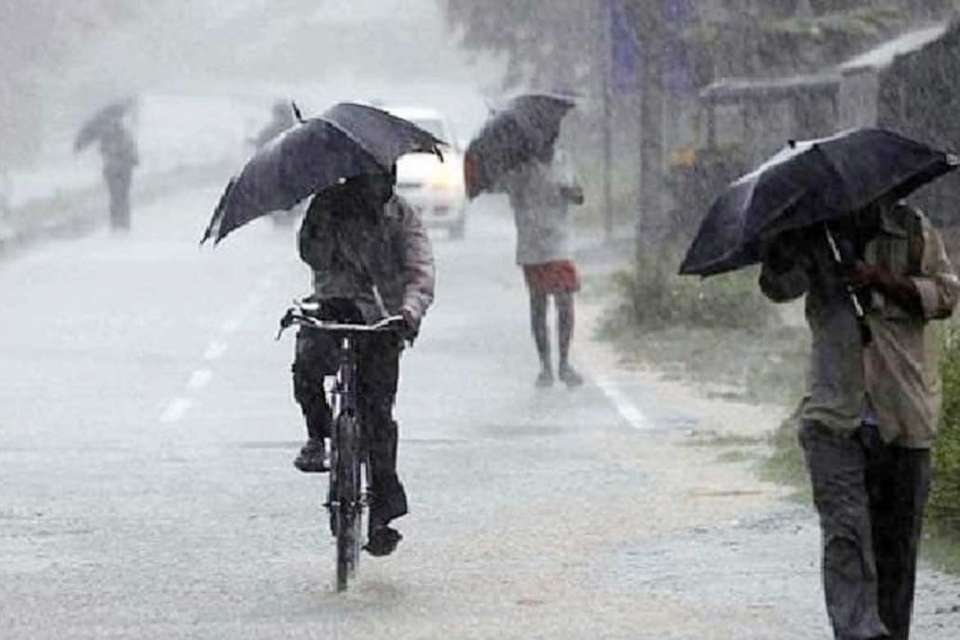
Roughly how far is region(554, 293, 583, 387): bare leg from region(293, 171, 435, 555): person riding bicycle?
829 centimetres

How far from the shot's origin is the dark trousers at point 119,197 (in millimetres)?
43750

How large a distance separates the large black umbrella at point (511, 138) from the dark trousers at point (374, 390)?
7765 millimetres

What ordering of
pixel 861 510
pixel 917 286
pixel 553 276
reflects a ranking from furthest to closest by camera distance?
pixel 553 276
pixel 861 510
pixel 917 286

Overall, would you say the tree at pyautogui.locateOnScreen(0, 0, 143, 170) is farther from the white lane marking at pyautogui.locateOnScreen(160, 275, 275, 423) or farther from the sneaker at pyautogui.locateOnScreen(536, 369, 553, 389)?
the sneaker at pyautogui.locateOnScreen(536, 369, 553, 389)

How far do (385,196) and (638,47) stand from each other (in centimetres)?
1601

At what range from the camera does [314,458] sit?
11.2 metres

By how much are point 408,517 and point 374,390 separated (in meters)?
2.06

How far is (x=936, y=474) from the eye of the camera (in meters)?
11.7

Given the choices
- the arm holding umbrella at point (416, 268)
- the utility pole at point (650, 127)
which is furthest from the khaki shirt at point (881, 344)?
the utility pole at point (650, 127)

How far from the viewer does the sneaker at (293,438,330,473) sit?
442 inches

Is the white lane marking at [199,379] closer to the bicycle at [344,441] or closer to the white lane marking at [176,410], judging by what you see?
the white lane marking at [176,410]

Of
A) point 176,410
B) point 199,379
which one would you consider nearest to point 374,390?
point 176,410

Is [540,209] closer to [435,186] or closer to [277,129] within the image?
[435,186]

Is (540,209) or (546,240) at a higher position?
(540,209)
